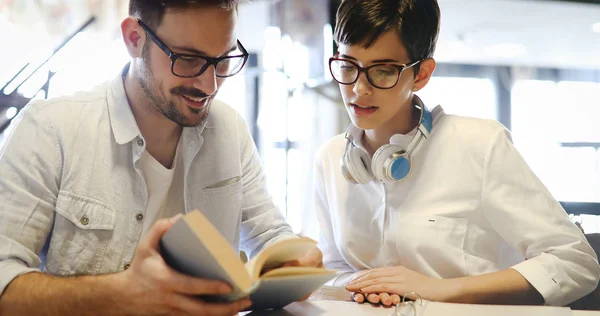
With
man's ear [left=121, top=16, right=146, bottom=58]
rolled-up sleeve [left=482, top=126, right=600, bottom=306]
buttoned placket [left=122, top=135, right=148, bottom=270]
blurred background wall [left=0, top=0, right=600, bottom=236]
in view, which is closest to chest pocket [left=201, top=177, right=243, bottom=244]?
buttoned placket [left=122, top=135, right=148, bottom=270]

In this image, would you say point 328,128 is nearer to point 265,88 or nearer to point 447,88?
point 265,88

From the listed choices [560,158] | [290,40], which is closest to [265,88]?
[290,40]

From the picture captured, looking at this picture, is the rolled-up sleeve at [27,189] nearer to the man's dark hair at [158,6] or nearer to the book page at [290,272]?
the man's dark hair at [158,6]

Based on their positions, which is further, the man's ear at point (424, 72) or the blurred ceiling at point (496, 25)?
the blurred ceiling at point (496, 25)

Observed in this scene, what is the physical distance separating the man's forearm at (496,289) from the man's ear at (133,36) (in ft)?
3.11

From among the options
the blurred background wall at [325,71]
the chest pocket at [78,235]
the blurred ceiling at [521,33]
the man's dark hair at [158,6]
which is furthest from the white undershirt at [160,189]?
the blurred ceiling at [521,33]

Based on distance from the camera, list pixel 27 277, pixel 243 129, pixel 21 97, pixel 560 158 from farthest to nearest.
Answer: pixel 560 158 → pixel 21 97 → pixel 243 129 → pixel 27 277

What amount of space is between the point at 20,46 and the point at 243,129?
332cm

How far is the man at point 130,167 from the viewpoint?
125cm

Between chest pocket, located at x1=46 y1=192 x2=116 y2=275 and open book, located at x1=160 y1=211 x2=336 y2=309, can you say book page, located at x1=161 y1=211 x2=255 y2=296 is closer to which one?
open book, located at x1=160 y1=211 x2=336 y2=309

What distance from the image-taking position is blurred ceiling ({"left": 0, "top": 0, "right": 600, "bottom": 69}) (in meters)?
4.82

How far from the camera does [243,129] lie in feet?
5.93

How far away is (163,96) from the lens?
1.49 metres

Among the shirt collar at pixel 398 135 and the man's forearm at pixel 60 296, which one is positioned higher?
the shirt collar at pixel 398 135
